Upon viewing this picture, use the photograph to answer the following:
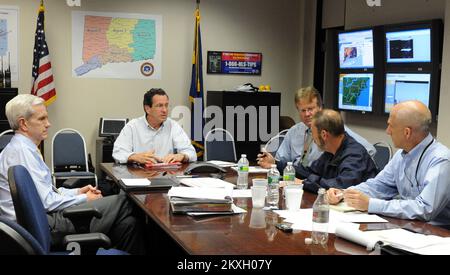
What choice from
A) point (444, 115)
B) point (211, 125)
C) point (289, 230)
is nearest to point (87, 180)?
point (211, 125)

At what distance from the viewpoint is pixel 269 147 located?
20.2 ft

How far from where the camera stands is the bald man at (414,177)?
2.46 metres

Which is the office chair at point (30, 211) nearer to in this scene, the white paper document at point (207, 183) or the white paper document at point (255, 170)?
the white paper document at point (207, 183)

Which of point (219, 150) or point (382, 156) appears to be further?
point (219, 150)

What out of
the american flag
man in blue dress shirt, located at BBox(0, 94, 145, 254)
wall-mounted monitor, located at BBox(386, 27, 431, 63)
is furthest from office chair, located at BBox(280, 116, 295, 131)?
man in blue dress shirt, located at BBox(0, 94, 145, 254)

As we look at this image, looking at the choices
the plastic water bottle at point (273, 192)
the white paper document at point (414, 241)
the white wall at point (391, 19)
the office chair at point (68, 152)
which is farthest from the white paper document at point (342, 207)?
the office chair at point (68, 152)

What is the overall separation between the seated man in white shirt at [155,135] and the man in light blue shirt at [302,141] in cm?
73

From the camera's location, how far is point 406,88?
5359mm

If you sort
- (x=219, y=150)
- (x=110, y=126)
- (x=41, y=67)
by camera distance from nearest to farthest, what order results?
1. (x=219, y=150)
2. (x=41, y=67)
3. (x=110, y=126)

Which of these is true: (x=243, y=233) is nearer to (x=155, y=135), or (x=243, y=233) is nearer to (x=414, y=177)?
(x=414, y=177)

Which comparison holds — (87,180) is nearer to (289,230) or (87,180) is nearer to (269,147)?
(269,147)

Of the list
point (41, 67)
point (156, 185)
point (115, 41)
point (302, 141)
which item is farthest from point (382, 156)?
point (41, 67)

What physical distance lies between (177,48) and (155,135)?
2.47 m

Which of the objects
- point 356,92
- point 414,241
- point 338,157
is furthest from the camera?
point 356,92
